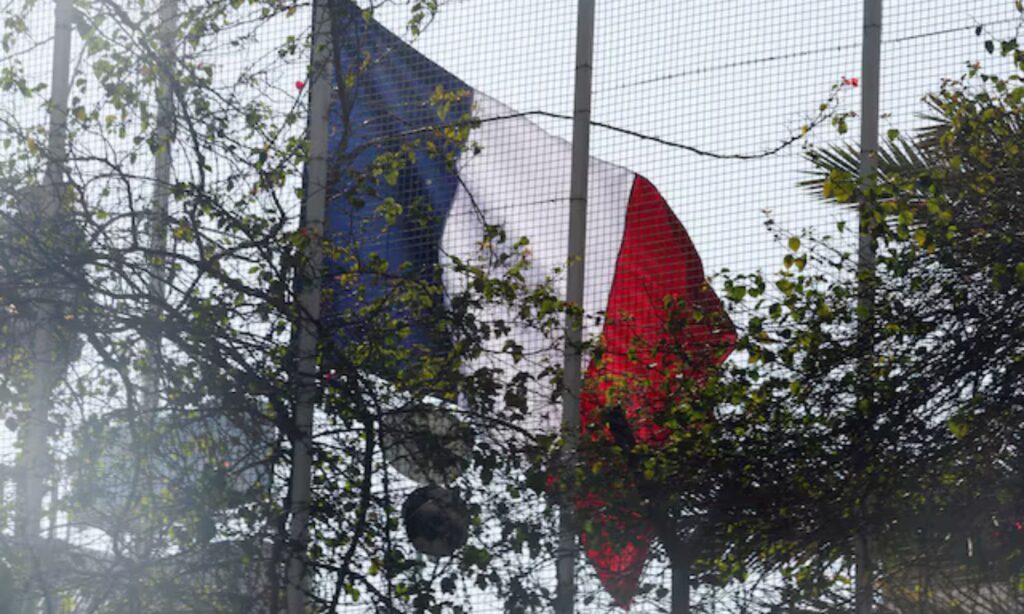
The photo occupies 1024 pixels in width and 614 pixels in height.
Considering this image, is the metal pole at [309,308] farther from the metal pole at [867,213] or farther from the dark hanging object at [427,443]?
the metal pole at [867,213]

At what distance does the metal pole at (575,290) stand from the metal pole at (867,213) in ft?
3.37

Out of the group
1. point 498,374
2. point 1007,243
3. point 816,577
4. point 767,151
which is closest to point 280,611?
point 498,374

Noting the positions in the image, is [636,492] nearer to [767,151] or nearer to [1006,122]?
[767,151]

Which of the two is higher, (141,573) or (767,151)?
(767,151)

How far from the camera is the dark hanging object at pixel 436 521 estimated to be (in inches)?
237

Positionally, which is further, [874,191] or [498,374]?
[498,374]

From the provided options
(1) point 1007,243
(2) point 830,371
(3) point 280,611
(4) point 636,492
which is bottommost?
(3) point 280,611

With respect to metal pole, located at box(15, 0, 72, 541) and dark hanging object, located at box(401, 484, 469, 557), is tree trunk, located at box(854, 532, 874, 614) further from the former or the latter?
metal pole, located at box(15, 0, 72, 541)

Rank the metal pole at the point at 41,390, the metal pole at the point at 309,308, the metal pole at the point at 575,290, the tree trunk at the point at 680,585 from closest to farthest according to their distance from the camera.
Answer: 1. the metal pole at the point at 309,308
2. the tree trunk at the point at 680,585
3. the metal pole at the point at 575,290
4. the metal pole at the point at 41,390

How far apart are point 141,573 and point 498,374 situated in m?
1.52

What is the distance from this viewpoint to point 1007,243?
6.06 metres

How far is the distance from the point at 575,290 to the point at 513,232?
452 millimetres

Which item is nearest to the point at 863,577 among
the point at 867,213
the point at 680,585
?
the point at 680,585

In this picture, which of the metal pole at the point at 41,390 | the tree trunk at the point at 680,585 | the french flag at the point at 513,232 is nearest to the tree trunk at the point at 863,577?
the tree trunk at the point at 680,585
